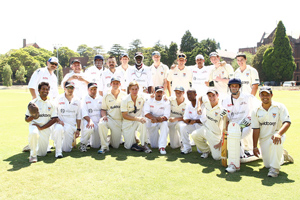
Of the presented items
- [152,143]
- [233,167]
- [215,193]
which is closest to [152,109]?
[152,143]

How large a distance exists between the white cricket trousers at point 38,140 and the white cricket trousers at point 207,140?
341cm

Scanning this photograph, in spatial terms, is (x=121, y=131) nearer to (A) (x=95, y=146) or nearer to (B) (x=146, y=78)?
(A) (x=95, y=146)

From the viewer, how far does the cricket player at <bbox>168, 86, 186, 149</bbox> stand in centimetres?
631

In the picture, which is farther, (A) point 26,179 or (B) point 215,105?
(B) point 215,105

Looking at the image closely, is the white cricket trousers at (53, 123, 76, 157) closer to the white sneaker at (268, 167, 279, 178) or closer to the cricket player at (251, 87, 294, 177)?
the cricket player at (251, 87, 294, 177)

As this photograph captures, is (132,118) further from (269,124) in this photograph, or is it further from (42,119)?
(269,124)

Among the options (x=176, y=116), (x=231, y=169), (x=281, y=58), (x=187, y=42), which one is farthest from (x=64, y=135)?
(x=187, y=42)

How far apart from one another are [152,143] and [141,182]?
2556 millimetres

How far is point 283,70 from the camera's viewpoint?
180 ft

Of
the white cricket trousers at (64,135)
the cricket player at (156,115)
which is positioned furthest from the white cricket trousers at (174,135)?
the white cricket trousers at (64,135)

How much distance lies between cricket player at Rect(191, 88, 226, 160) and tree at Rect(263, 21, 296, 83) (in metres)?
56.7

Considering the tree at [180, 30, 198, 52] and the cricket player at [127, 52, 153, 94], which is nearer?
the cricket player at [127, 52, 153, 94]

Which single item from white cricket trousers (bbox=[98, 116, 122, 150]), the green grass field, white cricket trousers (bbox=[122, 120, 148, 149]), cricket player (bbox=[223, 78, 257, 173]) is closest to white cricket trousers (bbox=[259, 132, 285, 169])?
the green grass field

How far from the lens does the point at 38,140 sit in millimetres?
5438
